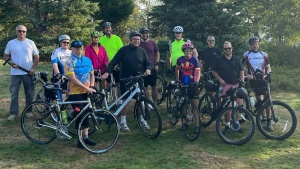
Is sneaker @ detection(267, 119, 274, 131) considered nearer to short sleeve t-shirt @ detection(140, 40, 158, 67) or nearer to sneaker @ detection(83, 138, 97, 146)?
short sleeve t-shirt @ detection(140, 40, 158, 67)

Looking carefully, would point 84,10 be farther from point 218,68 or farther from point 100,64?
point 218,68

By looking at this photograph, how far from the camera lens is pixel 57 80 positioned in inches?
248

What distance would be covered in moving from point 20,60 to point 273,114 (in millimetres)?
5158

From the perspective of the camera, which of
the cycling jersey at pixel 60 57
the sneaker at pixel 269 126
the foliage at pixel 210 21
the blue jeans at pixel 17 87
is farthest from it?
the foliage at pixel 210 21

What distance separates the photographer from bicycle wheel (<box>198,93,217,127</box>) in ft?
20.2

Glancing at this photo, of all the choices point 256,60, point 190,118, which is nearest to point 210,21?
point 256,60

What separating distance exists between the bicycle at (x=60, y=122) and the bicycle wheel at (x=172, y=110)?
1.36 metres

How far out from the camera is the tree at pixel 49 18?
16.5 meters

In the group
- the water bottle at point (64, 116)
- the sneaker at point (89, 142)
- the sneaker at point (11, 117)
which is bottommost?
the sneaker at point (89, 142)

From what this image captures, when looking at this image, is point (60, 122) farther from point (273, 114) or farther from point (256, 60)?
point (256, 60)

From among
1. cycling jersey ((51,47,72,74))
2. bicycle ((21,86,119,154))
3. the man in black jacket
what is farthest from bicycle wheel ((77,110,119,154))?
cycling jersey ((51,47,72,74))

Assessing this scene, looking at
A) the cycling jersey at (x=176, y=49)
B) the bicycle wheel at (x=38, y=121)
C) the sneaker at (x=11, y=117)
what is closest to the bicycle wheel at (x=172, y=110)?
the cycling jersey at (x=176, y=49)

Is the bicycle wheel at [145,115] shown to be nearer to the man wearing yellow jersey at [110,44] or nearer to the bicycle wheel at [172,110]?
the bicycle wheel at [172,110]

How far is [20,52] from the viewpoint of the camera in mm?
6453
